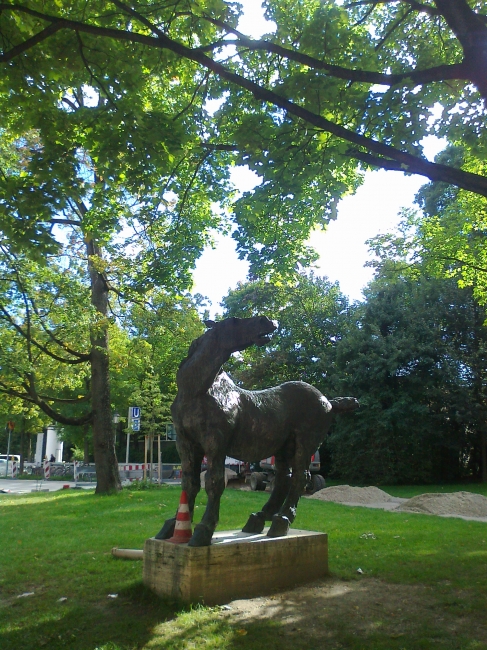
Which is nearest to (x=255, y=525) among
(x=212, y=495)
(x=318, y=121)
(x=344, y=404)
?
(x=212, y=495)

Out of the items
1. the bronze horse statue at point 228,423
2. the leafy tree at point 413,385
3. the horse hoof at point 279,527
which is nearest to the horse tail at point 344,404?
the bronze horse statue at point 228,423

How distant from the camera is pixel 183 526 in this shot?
5.54 meters

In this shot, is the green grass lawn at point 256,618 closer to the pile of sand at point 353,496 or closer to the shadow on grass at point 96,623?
the shadow on grass at point 96,623

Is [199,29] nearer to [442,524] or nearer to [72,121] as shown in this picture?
[72,121]

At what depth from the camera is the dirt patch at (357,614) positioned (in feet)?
15.1

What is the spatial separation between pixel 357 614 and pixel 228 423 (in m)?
2.13

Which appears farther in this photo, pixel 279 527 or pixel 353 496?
pixel 353 496

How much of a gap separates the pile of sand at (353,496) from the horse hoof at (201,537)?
12.8 metres

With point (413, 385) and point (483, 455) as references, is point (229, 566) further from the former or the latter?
point (483, 455)

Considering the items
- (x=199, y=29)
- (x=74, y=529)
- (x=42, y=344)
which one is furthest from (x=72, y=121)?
(x=42, y=344)

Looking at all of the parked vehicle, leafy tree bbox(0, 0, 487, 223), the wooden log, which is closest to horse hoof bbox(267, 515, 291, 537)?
the wooden log

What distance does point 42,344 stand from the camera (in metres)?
17.3

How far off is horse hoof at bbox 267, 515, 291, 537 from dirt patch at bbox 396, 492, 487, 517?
9230 millimetres

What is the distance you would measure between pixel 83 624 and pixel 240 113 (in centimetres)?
735
